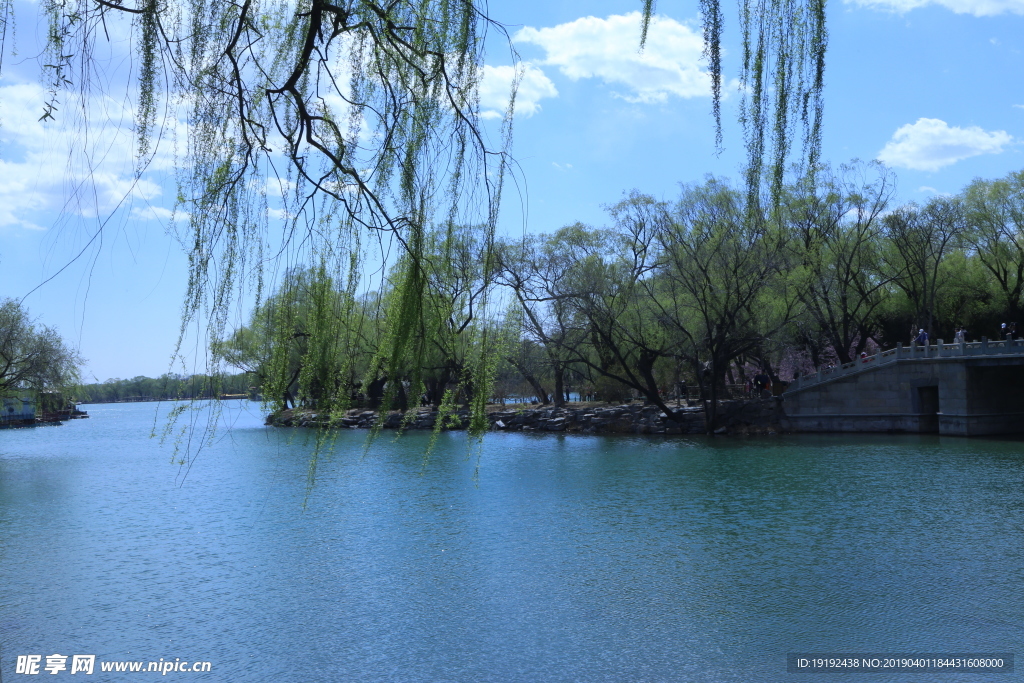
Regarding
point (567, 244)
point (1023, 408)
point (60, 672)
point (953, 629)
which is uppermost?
point (567, 244)

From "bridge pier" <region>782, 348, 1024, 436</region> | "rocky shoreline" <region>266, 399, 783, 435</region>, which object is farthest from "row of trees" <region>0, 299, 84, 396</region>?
"bridge pier" <region>782, 348, 1024, 436</region>

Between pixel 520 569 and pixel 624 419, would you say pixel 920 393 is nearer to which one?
pixel 624 419

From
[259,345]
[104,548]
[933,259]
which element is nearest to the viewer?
[259,345]

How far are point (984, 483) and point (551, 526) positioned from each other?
9220 mm

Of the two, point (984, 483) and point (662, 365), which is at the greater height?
point (662, 365)

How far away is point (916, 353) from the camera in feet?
82.4

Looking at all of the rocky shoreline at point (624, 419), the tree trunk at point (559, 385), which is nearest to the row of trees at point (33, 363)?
the rocky shoreline at point (624, 419)

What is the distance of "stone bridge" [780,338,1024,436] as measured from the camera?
23875mm

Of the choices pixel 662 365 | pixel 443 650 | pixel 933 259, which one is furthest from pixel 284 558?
pixel 933 259

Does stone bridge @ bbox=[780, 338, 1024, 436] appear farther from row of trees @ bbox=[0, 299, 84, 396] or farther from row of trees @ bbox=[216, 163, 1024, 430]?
row of trees @ bbox=[0, 299, 84, 396]

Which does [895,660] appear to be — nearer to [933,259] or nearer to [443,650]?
[443,650]

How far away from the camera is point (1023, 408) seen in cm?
2545

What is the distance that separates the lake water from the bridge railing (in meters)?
5.71

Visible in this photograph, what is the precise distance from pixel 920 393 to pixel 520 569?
19871 millimetres
